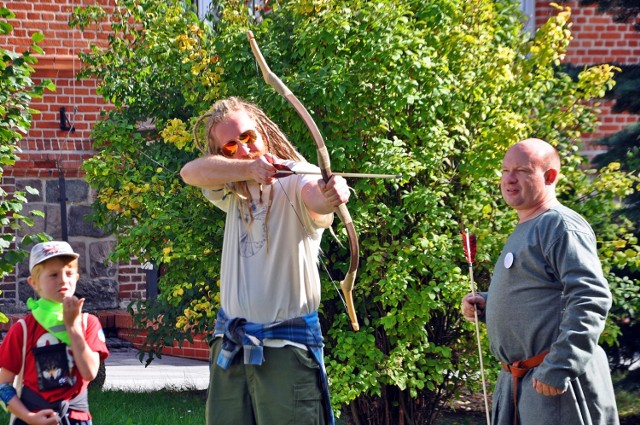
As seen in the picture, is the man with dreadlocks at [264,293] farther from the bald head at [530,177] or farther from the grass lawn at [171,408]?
the grass lawn at [171,408]

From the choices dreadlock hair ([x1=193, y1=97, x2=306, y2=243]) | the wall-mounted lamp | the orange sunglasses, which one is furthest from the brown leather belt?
the wall-mounted lamp

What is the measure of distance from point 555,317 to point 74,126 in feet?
26.8

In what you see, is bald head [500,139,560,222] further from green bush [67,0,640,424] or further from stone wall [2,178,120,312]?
stone wall [2,178,120,312]

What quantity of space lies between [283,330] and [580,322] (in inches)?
40.9

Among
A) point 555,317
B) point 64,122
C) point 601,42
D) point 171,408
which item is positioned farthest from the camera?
point 64,122

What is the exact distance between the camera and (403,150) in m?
5.91

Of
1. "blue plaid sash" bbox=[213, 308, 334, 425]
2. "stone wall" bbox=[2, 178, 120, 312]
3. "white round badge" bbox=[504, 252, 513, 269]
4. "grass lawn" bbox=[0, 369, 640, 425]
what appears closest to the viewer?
"blue plaid sash" bbox=[213, 308, 334, 425]

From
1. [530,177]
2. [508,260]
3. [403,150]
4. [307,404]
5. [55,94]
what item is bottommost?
[307,404]

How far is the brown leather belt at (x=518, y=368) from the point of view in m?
3.83

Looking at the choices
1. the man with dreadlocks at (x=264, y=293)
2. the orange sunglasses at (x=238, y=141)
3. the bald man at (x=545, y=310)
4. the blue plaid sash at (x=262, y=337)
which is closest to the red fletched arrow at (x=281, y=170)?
the man with dreadlocks at (x=264, y=293)

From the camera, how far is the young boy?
4.04m

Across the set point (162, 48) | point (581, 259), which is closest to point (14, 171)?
point (162, 48)

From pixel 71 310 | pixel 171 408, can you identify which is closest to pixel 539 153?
pixel 71 310

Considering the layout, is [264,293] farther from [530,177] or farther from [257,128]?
[530,177]
